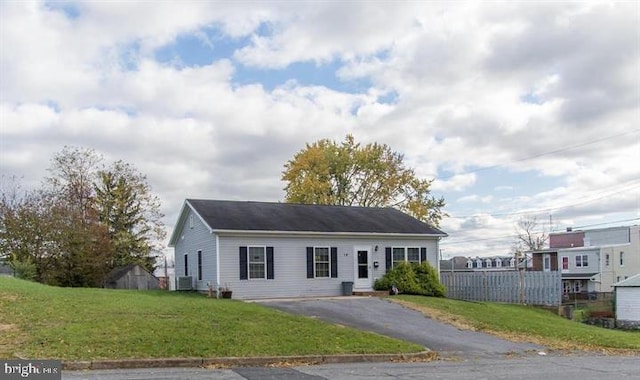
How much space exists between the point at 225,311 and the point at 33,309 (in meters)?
4.69

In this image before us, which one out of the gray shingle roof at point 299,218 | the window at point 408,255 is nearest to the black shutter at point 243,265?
the gray shingle roof at point 299,218

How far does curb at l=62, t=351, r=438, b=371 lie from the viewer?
33.3ft

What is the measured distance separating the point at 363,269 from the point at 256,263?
507cm

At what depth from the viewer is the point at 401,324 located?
17906mm

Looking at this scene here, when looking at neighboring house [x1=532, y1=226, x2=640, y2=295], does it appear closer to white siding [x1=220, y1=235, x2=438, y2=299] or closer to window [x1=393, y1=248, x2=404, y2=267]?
window [x1=393, y1=248, x2=404, y2=267]

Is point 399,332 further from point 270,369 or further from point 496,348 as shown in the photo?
point 270,369

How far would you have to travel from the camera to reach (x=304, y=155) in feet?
165

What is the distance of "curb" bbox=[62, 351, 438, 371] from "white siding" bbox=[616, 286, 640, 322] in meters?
29.4

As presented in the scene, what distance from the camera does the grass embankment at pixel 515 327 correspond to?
55.3 feet

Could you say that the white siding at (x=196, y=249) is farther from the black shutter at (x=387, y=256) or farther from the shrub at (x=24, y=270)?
the black shutter at (x=387, y=256)

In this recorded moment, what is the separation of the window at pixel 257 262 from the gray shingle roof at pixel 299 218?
92 cm

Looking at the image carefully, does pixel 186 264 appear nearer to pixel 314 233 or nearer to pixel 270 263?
pixel 270 263

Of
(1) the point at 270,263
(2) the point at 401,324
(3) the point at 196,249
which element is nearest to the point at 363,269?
(1) the point at 270,263

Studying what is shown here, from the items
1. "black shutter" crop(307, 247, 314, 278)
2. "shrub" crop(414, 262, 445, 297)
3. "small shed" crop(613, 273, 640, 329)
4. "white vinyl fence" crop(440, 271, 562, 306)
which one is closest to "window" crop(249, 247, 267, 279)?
"black shutter" crop(307, 247, 314, 278)
